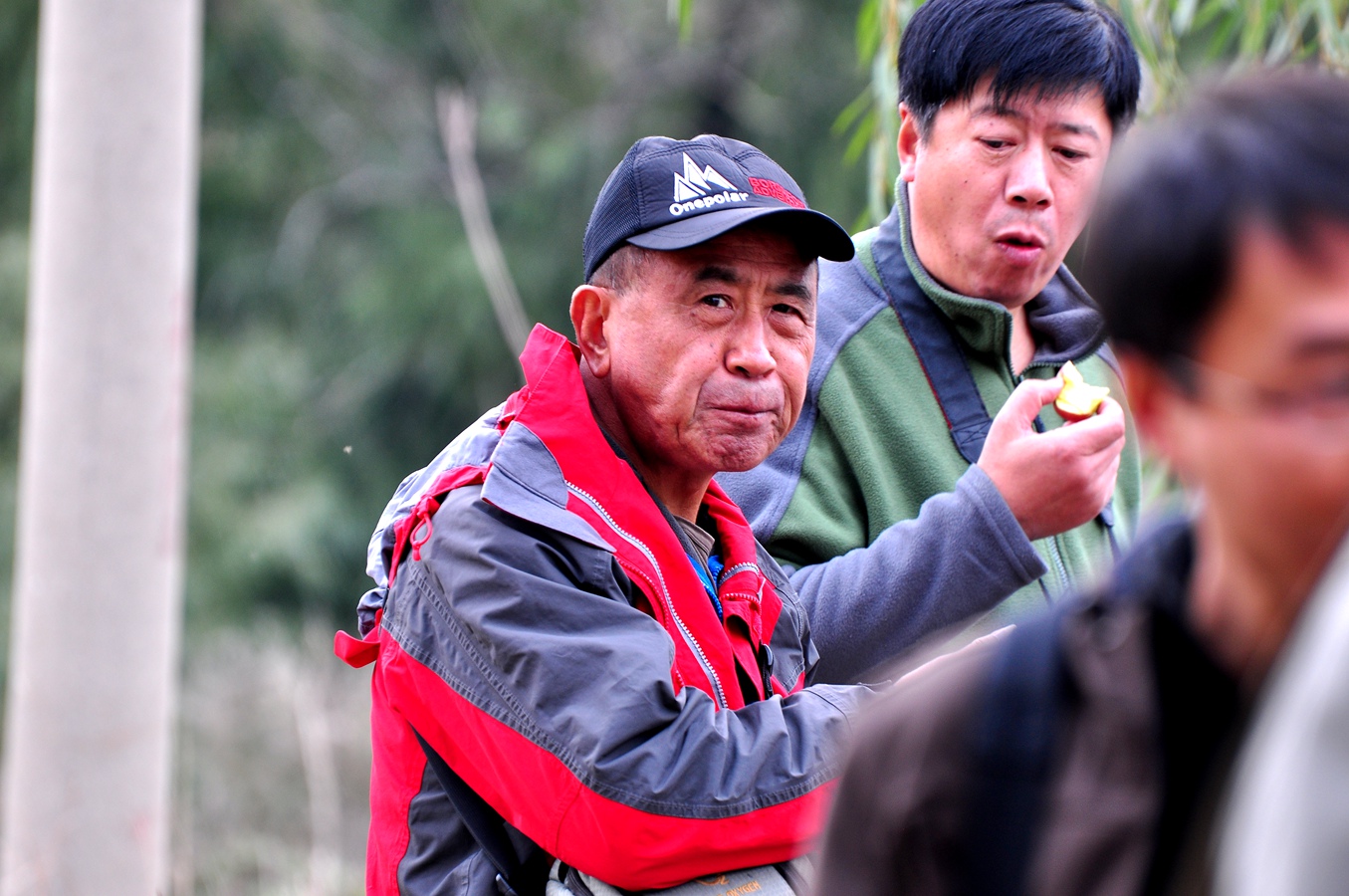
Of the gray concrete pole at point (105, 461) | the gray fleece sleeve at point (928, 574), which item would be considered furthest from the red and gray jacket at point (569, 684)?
the gray concrete pole at point (105, 461)

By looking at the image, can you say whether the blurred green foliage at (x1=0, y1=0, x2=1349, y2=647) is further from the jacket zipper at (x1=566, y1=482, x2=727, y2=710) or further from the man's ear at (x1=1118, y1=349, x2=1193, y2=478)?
the man's ear at (x1=1118, y1=349, x2=1193, y2=478)

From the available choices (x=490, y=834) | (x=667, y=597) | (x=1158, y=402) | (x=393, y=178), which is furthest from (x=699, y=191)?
(x=393, y=178)

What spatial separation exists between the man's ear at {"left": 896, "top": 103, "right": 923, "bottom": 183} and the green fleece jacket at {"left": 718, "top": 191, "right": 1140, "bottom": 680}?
0.06 metres

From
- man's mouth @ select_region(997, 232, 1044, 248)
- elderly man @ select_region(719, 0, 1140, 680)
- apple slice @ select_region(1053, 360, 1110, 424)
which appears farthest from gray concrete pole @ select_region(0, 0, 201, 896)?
apple slice @ select_region(1053, 360, 1110, 424)

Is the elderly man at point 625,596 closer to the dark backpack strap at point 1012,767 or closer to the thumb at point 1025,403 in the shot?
the thumb at point 1025,403

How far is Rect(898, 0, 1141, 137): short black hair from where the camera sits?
198 centimetres

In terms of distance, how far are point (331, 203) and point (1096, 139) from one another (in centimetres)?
942

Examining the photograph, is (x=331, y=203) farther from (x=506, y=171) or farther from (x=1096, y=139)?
(x=1096, y=139)

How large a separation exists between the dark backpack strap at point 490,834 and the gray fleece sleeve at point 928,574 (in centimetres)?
49

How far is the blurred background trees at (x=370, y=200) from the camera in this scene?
31.0 feet

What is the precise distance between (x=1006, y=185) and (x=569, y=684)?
982 mm

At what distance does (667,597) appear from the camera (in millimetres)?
1587

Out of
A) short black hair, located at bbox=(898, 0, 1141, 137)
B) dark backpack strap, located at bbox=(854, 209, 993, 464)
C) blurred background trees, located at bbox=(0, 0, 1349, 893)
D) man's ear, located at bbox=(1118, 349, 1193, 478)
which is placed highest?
short black hair, located at bbox=(898, 0, 1141, 137)

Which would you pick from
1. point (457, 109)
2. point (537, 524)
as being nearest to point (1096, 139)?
point (537, 524)
